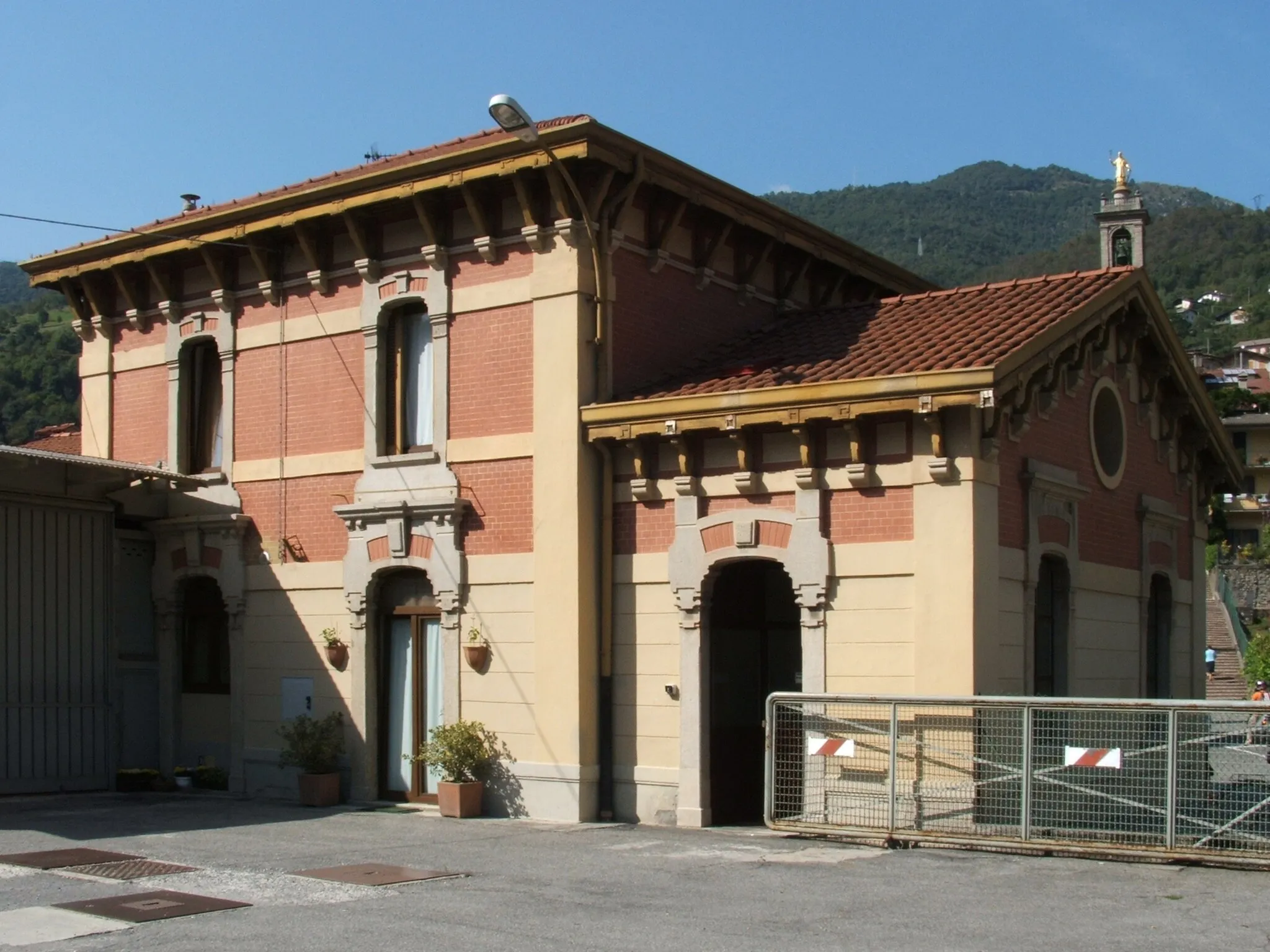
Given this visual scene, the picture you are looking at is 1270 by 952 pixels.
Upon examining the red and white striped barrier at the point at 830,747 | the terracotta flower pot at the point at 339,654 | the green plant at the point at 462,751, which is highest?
the terracotta flower pot at the point at 339,654

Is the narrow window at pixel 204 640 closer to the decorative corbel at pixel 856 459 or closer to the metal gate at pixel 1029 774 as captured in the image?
the metal gate at pixel 1029 774

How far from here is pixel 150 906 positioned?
388 inches

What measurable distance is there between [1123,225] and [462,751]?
11.1 meters

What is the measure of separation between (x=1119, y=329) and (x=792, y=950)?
10.4 meters

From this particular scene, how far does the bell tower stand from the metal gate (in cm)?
901

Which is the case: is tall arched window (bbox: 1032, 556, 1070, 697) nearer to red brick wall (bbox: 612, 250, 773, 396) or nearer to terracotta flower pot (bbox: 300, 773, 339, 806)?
red brick wall (bbox: 612, 250, 773, 396)

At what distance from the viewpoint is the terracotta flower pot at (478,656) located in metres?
15.6

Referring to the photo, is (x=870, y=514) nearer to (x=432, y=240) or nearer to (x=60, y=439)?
(x=432, y=240)

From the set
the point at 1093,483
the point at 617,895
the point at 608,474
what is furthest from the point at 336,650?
the point at 1093,483

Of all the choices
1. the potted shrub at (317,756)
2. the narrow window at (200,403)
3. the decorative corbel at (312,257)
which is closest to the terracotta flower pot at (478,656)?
the potted shrub at (317,756)

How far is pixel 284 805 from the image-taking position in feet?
54.2

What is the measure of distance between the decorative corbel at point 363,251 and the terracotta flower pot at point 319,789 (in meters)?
5.47

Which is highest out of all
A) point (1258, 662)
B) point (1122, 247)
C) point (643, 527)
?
point (1122, 247)

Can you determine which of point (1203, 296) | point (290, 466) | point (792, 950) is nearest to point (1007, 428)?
point (792, 950)
